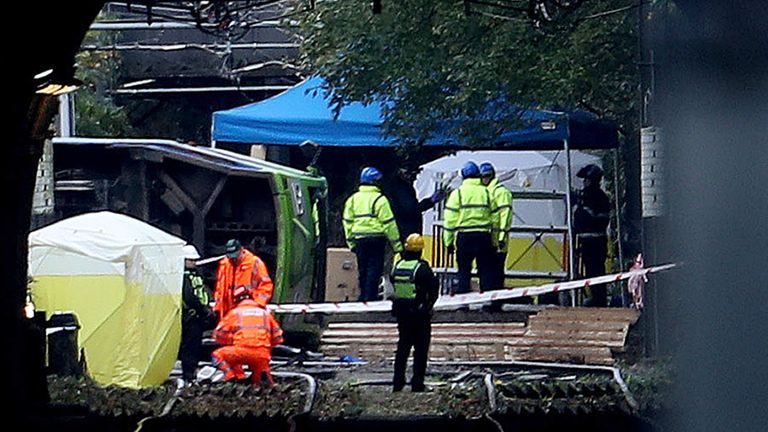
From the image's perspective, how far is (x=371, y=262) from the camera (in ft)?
61.0

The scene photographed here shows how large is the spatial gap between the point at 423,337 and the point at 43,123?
14.6ft

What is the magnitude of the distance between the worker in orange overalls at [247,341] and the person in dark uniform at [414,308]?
1196 mm

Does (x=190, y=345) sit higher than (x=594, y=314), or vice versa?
(x=594, y=314)

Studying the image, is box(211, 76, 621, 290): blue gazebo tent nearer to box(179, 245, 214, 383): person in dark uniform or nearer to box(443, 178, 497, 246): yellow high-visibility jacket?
box(443, 178, 497, 246): yellow high-visibility jacket

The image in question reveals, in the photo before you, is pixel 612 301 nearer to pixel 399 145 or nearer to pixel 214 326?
pixel 399 145

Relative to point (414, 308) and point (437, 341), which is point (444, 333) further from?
point (414, 308)

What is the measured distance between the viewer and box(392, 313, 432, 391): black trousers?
14.6 meters

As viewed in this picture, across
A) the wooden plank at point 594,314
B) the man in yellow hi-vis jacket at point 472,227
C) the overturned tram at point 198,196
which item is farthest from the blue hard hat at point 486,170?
the wooden plank at point 594,314

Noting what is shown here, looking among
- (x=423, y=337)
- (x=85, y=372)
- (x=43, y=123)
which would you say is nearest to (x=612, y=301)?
(x=423, y=337)

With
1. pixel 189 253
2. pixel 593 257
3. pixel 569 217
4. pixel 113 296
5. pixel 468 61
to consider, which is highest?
pixel 468 61

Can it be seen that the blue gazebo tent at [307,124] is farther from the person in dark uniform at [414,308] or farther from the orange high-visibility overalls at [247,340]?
the orange high-visibility overalls at [247,340]

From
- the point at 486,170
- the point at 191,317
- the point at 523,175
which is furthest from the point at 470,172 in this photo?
the point at 191,317

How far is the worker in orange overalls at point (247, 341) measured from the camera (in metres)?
14.8

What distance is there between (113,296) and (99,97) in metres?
13.5
